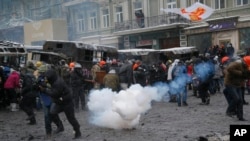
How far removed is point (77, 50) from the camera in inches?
793

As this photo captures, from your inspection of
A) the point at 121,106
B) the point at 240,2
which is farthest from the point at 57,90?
the point at 240,2

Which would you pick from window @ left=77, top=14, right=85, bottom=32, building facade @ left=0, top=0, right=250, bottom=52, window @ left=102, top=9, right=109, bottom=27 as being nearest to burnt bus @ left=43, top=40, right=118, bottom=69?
building facade @ left=0, top=0, right=250, bottom=52

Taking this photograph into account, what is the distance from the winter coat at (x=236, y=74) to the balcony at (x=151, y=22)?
68.6ft

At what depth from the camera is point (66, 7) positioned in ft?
131

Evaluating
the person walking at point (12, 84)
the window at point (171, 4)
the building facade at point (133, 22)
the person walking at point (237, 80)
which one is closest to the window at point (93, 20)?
the building facade at point (133, 22)

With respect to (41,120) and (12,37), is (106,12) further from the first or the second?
(41,120)

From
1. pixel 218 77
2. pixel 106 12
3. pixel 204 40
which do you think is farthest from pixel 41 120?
pixel 106 12

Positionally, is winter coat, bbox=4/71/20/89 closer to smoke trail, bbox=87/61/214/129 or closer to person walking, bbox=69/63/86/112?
person walking, bbox=69/63/86/112

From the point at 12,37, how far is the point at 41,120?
103 ft

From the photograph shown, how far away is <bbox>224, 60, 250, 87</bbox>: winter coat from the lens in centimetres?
1062

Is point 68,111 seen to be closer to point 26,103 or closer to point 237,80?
point 26,103

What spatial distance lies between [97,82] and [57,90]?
23.9 ft

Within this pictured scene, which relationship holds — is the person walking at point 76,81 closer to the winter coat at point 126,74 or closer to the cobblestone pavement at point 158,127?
the cobblestone pavement at point 158,127

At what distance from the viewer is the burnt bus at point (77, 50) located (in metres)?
20.1
